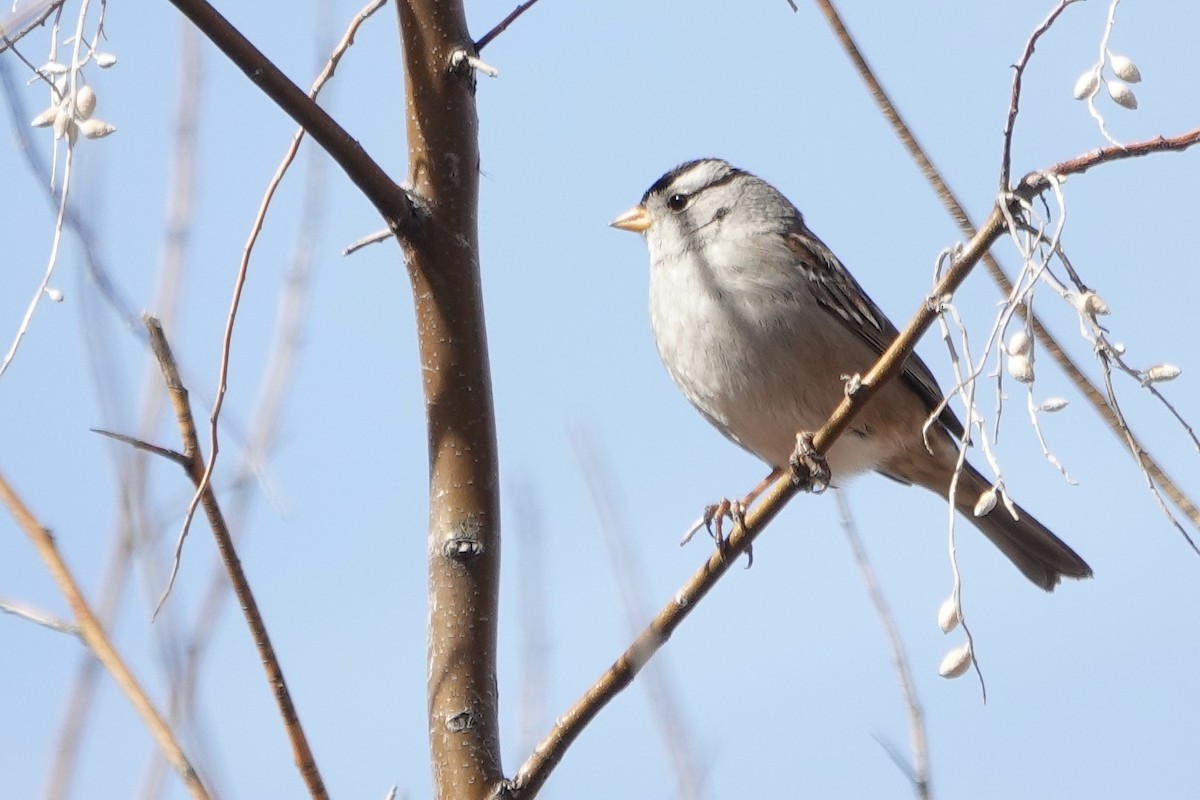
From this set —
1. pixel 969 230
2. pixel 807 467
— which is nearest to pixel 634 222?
pixel 807 467

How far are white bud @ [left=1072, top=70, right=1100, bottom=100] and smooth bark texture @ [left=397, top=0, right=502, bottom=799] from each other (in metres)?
0.86

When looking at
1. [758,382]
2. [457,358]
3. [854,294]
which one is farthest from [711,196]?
[457,358]

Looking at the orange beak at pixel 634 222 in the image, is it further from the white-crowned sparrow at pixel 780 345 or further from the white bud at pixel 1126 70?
the white bud at pixel 1126 70

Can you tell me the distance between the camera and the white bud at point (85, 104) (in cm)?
194

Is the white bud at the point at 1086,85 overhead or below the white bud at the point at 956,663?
overhead

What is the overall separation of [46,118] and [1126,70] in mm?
1433

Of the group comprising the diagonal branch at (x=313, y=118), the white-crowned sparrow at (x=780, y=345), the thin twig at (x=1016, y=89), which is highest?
the white-crowned sparrow at (x=780, y=345)

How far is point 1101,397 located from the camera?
6.88 ft

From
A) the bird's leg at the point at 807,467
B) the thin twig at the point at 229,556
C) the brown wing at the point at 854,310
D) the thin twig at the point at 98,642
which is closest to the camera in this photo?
the thin twig at the point at 98,642

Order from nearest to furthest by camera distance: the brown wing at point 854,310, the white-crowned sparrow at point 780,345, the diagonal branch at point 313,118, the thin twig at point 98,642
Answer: the thin twig at point 98,642, the diagonal branch at point 313,118, the white-crowned sparrow at point 780,345, the brown wing at point 854,310

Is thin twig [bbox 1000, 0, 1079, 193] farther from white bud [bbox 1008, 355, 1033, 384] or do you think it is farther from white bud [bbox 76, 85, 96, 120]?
white bud [bbox 76, 85, 96, 120]

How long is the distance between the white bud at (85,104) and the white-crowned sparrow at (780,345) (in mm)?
2016

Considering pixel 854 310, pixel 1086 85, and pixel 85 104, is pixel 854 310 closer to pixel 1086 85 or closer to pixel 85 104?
pixel 1086 85

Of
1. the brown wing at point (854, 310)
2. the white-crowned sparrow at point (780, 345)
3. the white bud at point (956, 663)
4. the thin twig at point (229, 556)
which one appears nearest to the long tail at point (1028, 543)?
the white-crowned sparrow at point (780, 345)
